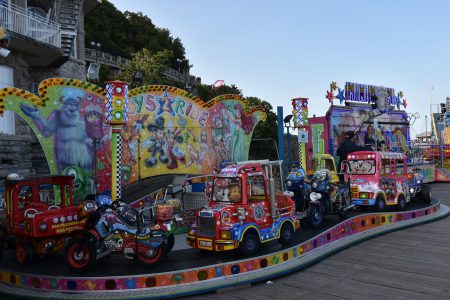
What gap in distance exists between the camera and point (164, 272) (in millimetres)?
7590

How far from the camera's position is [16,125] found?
56.0 feet

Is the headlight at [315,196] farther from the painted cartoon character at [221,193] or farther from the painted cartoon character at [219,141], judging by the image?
the painted cartoon character at [219,141]

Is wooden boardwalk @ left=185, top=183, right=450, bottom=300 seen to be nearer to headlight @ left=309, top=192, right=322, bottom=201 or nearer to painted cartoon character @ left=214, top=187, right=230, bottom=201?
headlight @ left=309, top=192, right=322, bottom=201

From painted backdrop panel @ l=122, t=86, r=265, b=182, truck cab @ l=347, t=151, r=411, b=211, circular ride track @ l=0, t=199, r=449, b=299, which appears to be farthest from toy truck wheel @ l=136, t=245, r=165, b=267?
truck cab @ l=347, t=151, r=411, b=211

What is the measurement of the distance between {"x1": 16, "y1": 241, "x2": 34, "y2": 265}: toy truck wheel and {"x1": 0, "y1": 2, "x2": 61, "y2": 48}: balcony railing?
9.82 meters

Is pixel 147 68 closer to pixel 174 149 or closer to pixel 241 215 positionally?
pixel 174 149

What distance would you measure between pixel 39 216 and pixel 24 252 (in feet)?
3.07

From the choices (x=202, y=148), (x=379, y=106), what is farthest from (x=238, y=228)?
(x=379, y=106)

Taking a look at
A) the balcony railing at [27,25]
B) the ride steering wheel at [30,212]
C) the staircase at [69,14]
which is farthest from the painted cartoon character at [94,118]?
the staircase at [69,14]

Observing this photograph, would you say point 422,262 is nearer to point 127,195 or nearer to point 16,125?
point 127,195

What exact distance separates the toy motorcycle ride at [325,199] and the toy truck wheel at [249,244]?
3089mm

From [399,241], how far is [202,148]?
8.82 meters

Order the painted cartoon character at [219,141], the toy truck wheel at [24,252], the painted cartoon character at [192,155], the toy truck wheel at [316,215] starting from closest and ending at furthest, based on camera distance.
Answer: the toy truck wheel at [24,252]
the toy truck wheel at [316,215]
the painted cartoon character at [192,155]
the painted cartoon character at [219,141]

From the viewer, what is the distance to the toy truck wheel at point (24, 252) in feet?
28.8
